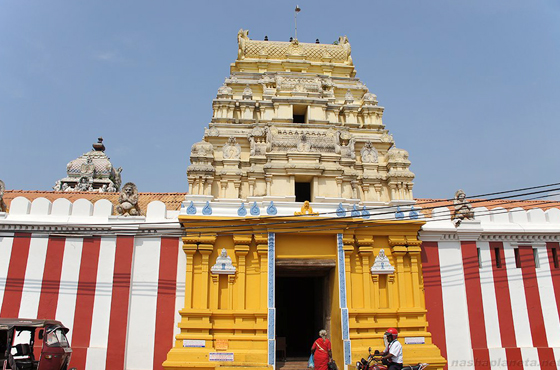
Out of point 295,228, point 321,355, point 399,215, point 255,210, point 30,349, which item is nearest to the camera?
point 30,349

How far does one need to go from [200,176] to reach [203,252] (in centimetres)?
250

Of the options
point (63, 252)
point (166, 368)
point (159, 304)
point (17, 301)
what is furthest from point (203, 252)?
point (17, 301)

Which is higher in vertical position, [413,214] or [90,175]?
[90,175]

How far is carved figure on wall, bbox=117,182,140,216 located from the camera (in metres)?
13.6

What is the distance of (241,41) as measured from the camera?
17500 mm

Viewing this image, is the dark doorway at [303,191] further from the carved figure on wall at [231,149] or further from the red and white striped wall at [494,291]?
the red and white striped wall at [494,291]

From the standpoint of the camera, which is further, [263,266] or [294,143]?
[294,143]

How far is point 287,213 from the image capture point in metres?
12.9

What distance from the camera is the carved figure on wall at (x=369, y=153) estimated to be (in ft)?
48.3

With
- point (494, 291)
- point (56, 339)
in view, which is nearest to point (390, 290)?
point (494, 291)

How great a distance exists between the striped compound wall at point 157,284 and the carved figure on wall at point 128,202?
43 cm

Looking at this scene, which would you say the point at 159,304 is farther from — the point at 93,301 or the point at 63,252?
the point at 63,252

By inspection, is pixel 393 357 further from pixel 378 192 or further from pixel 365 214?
pixel 378 192

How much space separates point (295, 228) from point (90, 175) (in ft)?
68.0
